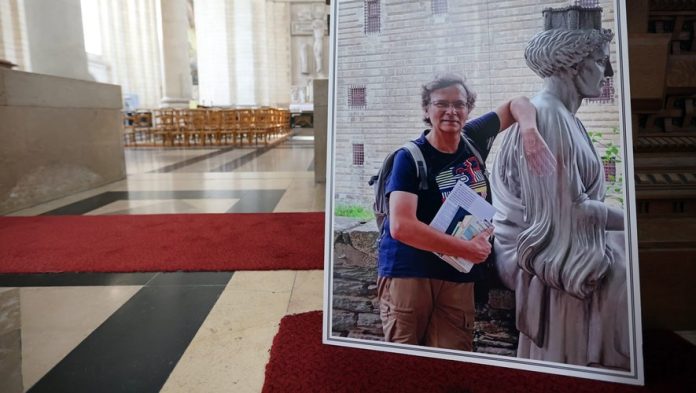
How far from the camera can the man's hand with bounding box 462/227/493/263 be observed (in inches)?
46.4

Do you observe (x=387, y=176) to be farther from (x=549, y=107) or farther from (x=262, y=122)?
(x=262, y=122)

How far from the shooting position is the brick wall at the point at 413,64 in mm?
1133

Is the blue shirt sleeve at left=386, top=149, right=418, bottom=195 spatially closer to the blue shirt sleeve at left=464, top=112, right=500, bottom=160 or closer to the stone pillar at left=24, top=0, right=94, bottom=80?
the blue shirt sleeve at left=464, top=112, right=500, bottom=160

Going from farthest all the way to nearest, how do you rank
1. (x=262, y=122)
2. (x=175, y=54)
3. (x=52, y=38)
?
(x=175, y=54), (x=262, y=122), (x=52, y=38)

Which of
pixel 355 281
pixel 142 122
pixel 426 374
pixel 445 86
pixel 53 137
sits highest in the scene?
pixel 142 122

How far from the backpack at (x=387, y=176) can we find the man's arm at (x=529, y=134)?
0.10m

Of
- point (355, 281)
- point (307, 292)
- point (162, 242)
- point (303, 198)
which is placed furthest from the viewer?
point (303, 198)

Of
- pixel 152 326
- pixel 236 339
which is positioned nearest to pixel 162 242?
pixel 152 326

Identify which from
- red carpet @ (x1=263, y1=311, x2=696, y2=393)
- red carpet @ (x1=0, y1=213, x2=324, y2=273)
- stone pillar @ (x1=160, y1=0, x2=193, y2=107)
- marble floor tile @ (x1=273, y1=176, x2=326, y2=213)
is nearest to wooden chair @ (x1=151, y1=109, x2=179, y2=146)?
stone pillar @ (x1=160, y1=0, x2=193, y2=107)

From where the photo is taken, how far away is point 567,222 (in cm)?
113

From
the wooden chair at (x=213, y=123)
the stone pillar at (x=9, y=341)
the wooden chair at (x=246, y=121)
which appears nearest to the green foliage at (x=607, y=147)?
the stone pillar at (x=9, y=341)

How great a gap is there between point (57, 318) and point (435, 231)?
1492 mm

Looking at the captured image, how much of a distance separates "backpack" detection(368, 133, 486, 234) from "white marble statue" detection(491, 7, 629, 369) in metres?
0.10

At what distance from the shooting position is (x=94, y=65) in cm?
1861
